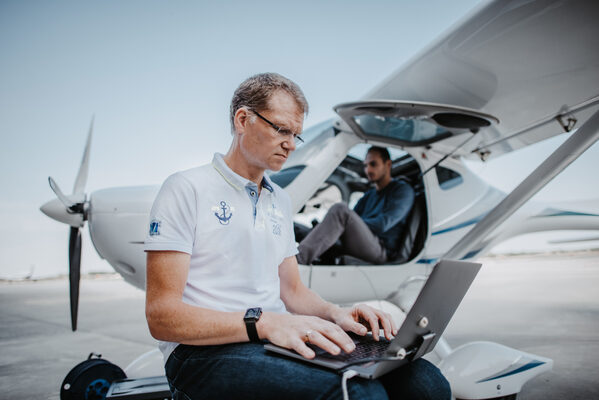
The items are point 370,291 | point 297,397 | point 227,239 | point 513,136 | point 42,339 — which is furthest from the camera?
point 42,339

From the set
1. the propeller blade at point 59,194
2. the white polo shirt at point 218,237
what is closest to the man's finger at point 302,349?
the white polo shirt at point 218,237

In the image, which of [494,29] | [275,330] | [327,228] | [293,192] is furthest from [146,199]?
[494,29]

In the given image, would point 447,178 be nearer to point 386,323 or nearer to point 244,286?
point 386,323

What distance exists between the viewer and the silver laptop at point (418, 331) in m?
0.80

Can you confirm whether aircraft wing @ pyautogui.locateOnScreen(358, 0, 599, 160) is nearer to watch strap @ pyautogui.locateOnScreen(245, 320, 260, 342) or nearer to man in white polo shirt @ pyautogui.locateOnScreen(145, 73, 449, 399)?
man in white polo shirt @ pyautogui.locateOnScreen(145, 73, 449, 399)

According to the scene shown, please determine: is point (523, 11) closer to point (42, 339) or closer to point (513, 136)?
point (513, 136)

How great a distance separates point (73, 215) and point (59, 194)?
0.18 metres

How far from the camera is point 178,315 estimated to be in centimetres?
88

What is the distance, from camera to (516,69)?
8.92ft

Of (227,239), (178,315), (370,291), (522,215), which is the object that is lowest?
(370,291)

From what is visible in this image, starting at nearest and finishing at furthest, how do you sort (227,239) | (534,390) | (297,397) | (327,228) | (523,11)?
(297,397)
(227,239)
(523,11)
(534,390)
(327,228)

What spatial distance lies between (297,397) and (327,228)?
7.20ft

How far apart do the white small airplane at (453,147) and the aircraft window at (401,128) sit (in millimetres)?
14

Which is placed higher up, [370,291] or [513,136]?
[513,136]
